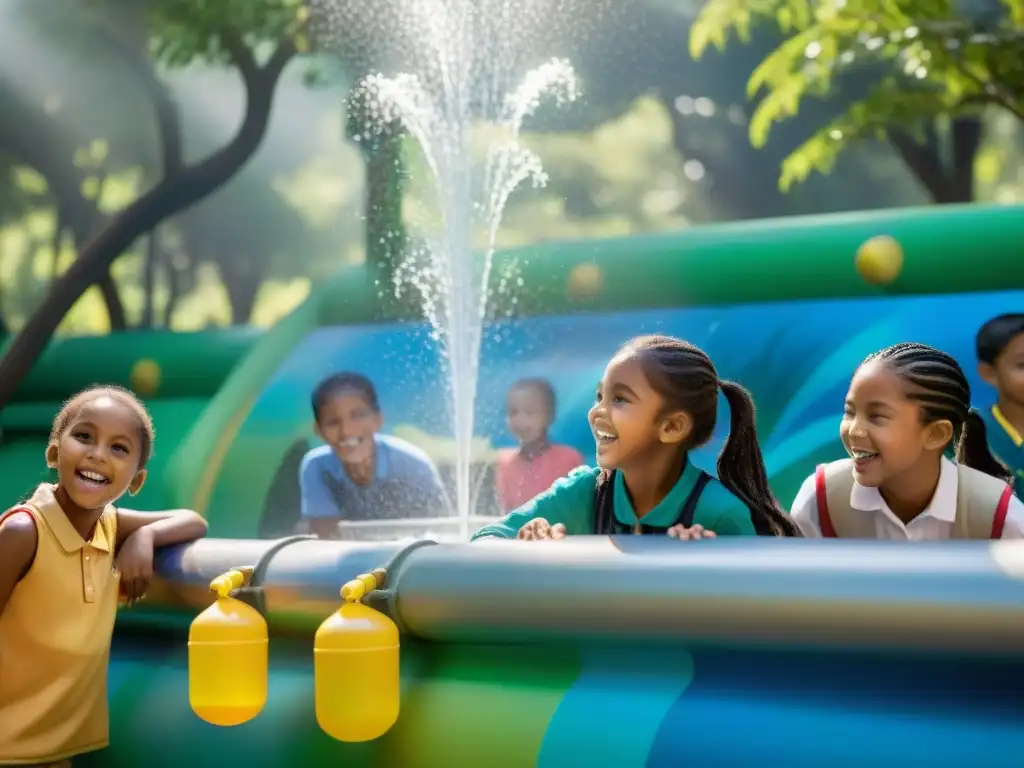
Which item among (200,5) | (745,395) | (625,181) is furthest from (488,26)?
(625,181)

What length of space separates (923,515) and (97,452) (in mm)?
1077

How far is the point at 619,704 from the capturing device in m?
1.44

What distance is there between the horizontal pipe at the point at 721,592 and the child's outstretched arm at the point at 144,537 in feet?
1.31

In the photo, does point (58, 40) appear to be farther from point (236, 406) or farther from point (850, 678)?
point (850, 678)

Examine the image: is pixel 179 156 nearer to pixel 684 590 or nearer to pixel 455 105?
pixel 455 105

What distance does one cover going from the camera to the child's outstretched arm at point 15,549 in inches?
64.5

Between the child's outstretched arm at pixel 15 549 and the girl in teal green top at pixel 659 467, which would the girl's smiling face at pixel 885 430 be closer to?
the girl in teal green top at pixel 659 467

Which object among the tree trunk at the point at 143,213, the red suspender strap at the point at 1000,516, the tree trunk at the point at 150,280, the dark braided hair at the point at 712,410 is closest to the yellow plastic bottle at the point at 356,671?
the dark braided hair at the point at 712,410

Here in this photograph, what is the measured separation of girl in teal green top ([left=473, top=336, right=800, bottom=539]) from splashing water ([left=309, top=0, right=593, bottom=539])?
2332mm

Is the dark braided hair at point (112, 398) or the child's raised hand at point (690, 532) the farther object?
the dark braided hair at point (112, 398)

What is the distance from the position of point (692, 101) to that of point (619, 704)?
934 centimetres

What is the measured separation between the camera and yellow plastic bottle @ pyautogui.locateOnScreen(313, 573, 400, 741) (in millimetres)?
1473

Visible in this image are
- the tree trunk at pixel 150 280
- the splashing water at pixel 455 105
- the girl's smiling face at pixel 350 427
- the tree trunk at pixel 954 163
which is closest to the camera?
the girl's smiling face at pixel 350 427

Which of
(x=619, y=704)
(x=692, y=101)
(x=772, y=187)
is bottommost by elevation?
(x=619, y=704)
